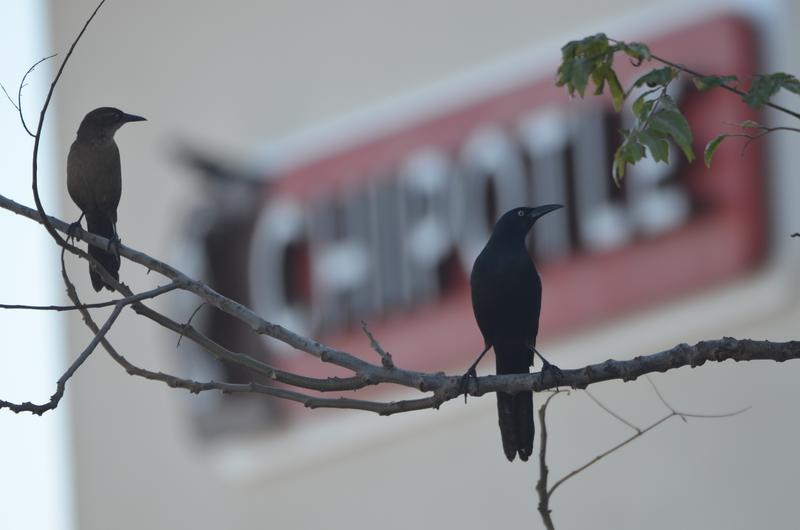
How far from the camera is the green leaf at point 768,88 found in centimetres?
314

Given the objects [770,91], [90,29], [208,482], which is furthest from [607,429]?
[90,29]

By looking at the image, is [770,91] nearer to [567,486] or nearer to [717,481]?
[717,481]

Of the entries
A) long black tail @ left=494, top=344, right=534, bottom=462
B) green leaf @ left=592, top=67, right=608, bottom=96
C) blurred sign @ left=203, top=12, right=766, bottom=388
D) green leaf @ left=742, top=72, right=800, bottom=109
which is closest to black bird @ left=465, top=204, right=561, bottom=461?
long black tail @ left=494, top=344, right=534, bottom=462

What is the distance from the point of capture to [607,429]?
8.89 meters

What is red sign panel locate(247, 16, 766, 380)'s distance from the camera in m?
8.26

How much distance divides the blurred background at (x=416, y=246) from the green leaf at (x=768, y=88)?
4973 mm

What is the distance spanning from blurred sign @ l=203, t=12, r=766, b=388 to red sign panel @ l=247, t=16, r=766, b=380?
0.01 m

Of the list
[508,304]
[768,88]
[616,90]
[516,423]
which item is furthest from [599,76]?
[508,304]

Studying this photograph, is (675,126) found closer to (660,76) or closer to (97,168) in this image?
(660,76)

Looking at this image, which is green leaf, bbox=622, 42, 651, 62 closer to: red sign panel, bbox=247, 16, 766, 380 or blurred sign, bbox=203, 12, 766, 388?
blurred sign, bbox=203, 12, 766, 388

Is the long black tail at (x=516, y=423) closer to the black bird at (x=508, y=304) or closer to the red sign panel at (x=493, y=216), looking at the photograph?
the black bird at (x=508, y=304)

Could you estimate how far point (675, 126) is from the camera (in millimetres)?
3145

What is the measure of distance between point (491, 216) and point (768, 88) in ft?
21.7

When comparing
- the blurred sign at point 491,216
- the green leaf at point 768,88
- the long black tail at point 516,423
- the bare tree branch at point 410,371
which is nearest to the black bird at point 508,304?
the long black tail at point 516,423
